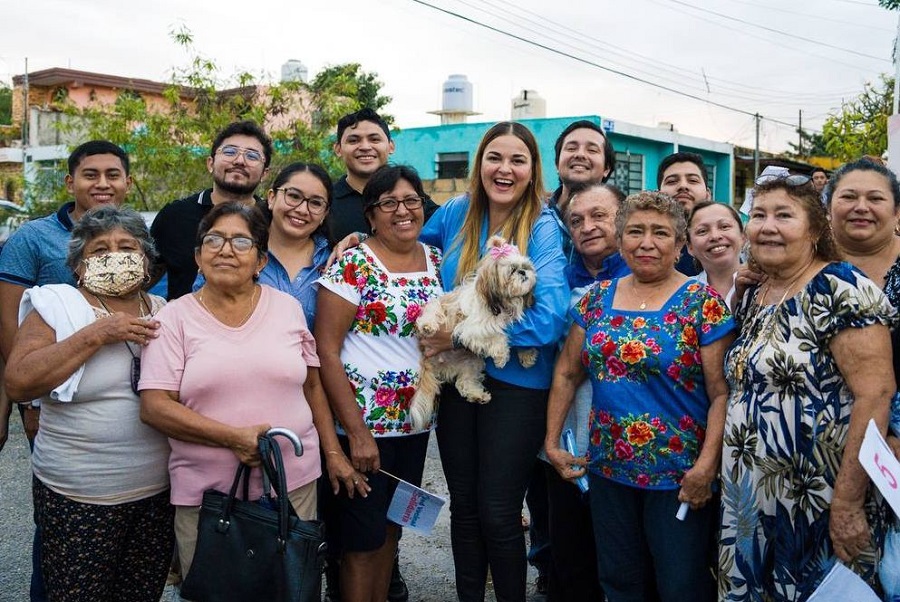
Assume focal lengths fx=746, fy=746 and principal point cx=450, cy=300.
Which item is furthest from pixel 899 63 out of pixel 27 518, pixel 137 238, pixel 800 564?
pixel 27 518

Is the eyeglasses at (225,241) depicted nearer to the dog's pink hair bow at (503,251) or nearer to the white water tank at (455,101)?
the dog's pink hair bow at (503,251)

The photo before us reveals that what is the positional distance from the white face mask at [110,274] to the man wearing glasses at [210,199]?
859 mm

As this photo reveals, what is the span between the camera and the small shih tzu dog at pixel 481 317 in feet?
11.6

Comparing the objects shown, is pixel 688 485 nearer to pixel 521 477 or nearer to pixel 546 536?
pixel 521 477

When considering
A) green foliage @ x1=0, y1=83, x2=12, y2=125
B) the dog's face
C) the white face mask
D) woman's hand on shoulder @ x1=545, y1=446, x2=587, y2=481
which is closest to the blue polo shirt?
the white face mask

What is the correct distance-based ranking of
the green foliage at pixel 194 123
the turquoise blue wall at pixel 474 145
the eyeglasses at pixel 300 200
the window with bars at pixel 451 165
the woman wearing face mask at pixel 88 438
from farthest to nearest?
the window with bars at pixel 451 165 → the turquoise blue wall at pixel 474 145 → the green foliage at pixel 194 123 → the eyeglasses at pixel 300 200 → the woman wearing face mask at pixel 88 438

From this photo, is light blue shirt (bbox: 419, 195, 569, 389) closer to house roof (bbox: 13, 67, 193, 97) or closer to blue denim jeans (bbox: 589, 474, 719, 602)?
blue denim jeans (bbox: 589, 474, 719, 602)

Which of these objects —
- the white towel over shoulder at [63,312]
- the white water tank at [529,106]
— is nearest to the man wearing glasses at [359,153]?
the white towel over shoulder at [63,312]

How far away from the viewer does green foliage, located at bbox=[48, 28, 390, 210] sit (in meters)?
10.4

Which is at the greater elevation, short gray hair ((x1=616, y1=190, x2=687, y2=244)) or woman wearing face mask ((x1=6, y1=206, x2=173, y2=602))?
short gray hair ((x1=616, y1=190, x2=687, y2=244))

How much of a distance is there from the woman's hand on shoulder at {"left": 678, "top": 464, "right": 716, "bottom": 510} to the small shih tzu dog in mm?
919

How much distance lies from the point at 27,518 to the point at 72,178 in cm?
293

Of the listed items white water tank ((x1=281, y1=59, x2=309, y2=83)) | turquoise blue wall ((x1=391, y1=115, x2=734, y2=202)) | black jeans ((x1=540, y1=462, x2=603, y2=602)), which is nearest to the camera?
black jeans ((x1=540, y1=462, x2=603, y2=602))

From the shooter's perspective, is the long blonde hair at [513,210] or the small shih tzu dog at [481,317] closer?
the small shih tzu dog at [481,317]
